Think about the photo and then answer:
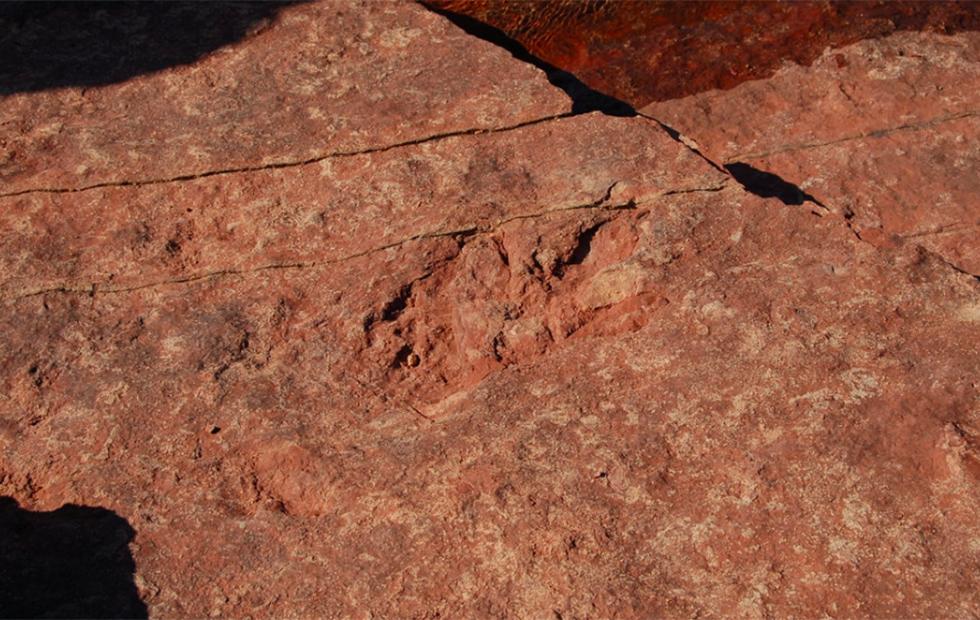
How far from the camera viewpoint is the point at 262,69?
3.63 meters

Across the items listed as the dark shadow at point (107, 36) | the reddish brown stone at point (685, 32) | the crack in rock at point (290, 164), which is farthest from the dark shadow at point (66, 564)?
the reddish brown stone at point (685, 32)

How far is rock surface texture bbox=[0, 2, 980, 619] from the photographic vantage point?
7.97ft

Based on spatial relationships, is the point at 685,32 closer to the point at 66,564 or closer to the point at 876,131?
the point at 876,131

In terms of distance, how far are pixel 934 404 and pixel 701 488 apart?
0.59 metres

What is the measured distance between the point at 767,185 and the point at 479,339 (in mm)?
1223

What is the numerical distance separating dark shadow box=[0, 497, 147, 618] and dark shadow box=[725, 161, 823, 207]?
2.14 meters

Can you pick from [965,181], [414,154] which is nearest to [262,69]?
[414,154]

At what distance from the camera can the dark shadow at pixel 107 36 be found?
12.0 ft

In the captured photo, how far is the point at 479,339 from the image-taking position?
2912 millimetres

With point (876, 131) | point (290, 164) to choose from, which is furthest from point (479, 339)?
point (876, 131)

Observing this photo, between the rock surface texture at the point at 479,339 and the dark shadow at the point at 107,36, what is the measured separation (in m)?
0.09

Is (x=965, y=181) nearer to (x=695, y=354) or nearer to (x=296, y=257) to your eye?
(x=695, y=354)

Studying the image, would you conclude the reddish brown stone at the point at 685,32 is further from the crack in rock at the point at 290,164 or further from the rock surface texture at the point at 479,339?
the crack in rock at the point at 290,164

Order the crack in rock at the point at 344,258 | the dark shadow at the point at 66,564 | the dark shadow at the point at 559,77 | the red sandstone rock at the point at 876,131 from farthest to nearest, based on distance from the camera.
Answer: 1. the dark shadow at the point at 559,77
2. the red sandstone rock at the point at 876,131
3. the crack in rock at the point at 344,258
4. the dark shadow at the point at 66,564
